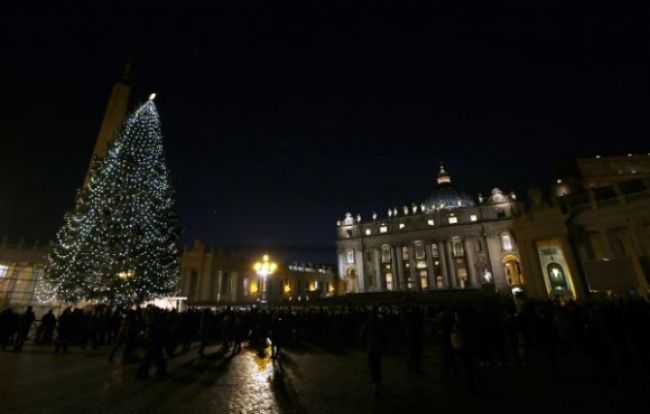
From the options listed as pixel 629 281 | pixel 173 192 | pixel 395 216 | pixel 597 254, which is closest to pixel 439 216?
pixel 395 216

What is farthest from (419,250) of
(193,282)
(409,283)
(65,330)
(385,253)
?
(65,330)

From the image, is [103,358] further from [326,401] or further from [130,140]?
[130,140]

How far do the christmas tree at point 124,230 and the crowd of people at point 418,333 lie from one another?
6.33 feet

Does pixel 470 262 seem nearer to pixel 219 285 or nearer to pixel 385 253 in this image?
pixel 385 253

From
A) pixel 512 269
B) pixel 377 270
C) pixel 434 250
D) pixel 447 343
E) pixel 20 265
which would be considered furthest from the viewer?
pixel 377 270

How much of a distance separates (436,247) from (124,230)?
60.7m

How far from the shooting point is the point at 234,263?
1981 inches

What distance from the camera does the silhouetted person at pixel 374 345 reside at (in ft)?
21.7

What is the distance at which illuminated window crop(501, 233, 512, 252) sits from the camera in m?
59.1

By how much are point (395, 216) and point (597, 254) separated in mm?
45264

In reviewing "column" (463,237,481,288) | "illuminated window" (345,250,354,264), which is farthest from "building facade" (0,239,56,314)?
"column" (463,237,481,288)

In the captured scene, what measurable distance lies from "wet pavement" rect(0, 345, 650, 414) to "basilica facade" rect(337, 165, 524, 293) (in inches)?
2064

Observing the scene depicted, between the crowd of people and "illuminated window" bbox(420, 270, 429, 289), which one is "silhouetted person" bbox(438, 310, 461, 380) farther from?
"illuminated window" bbox(420, 270, 429, 289)

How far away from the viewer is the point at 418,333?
864 cm
